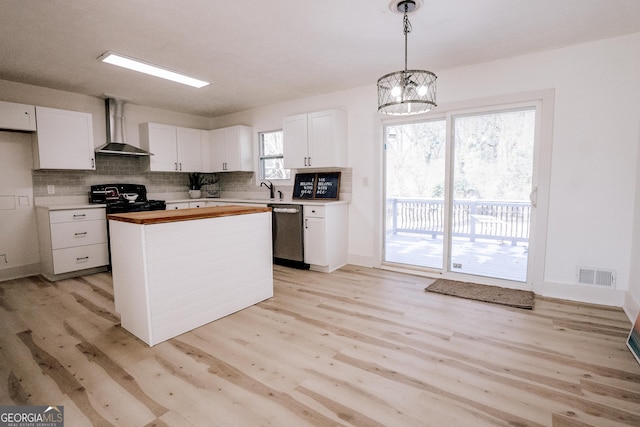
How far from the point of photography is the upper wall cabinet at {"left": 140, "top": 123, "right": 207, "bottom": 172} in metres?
5.07

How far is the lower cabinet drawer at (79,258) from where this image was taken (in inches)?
152

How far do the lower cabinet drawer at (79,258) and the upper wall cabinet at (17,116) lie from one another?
156 cm

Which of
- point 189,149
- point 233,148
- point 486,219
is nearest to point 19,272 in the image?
point 189,149

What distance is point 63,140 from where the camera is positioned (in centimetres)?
407

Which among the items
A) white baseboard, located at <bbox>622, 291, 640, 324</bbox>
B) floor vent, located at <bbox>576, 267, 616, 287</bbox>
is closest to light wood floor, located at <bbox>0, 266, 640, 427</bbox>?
white baseboard, located at <bbox>622, 291, 640, 324</bbox>

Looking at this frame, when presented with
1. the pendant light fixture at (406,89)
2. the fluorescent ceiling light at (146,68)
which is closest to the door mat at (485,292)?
the pendant light fixture at (406,89)

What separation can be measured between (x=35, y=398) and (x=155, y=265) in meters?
0.94

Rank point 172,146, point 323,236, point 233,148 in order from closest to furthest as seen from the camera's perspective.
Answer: point 323,236
point 172,146
point 233,148

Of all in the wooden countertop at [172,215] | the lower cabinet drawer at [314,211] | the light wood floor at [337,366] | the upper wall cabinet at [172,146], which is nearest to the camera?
the light wood floor at [337,366]

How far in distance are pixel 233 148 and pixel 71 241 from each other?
2745 mm

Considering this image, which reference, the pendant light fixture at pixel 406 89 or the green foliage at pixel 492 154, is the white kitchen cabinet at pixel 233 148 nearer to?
the green foliage at pixel 492 154

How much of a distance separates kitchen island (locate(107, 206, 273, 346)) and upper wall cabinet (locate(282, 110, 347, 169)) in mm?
1688

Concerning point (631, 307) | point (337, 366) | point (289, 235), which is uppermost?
point (289, 235)

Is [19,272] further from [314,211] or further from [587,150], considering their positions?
[587,150]
